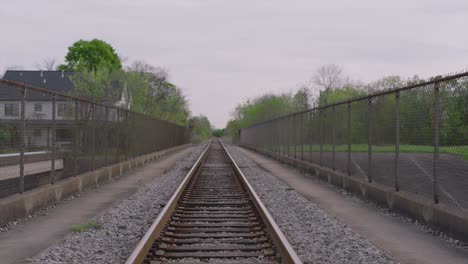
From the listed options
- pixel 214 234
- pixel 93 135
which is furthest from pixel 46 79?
pixel 214 234

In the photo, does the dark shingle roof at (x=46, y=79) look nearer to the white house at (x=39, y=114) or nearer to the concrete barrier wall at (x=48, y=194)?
the concrete barrier wall at (x=48, y=194)

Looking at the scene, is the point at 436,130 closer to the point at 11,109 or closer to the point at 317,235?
the point at 317,235

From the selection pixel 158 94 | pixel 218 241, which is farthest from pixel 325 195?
pixel 158 94

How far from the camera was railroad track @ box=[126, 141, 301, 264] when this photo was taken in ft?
19.2

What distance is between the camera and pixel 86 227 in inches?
301

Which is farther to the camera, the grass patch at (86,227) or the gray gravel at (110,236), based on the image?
the grass patch at (86,227)

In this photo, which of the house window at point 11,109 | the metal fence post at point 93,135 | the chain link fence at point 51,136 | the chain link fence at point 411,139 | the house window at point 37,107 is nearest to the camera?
the chain link fence at point 411,139

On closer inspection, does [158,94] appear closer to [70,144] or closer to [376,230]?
[70,144]

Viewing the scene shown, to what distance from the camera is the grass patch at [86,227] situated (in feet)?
24.4

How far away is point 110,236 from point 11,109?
3.01 m

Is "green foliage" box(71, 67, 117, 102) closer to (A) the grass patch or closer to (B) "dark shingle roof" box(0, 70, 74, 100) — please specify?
(A) the grass patch

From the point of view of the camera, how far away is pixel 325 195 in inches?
475

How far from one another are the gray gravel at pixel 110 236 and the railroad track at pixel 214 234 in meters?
0.34

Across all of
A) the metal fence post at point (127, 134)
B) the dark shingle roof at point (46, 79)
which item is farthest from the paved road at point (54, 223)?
the dark shingle roof at point (46, 79)
